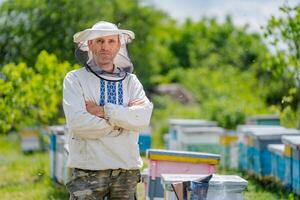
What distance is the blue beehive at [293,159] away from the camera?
6.96 meters

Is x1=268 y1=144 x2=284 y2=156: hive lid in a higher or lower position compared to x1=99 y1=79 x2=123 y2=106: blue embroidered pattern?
lower

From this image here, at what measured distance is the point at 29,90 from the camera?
888 cm

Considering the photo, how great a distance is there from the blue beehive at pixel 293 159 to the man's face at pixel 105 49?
3222mm

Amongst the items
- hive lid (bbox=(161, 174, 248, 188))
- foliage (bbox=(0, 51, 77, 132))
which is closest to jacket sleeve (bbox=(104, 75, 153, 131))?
hive lid (bbox=(161, 174, 248, 188))

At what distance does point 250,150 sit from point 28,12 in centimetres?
667

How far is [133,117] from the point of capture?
3902 mm

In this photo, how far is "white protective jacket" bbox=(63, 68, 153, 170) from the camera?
384 centimetres

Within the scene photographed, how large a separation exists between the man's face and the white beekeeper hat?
0.04 m

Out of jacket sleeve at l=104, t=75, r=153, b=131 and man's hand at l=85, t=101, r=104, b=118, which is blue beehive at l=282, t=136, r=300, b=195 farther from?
man's hand at l=85, t=101, r=104, b=118

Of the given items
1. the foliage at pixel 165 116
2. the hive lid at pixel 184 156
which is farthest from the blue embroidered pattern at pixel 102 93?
the foliage at pixel 165 116

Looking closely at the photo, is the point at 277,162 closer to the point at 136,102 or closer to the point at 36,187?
the point at 36,187

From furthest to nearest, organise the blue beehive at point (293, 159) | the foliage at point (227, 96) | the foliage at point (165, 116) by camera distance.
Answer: the foliage at point (165, 116), the foliage at point (227, 96), the blue beehive at point (293, 159)

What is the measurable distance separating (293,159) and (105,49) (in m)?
3.76

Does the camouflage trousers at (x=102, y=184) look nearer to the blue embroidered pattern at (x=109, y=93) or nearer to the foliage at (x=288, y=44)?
the blue embroidered pattern at (x=109, y=93)
